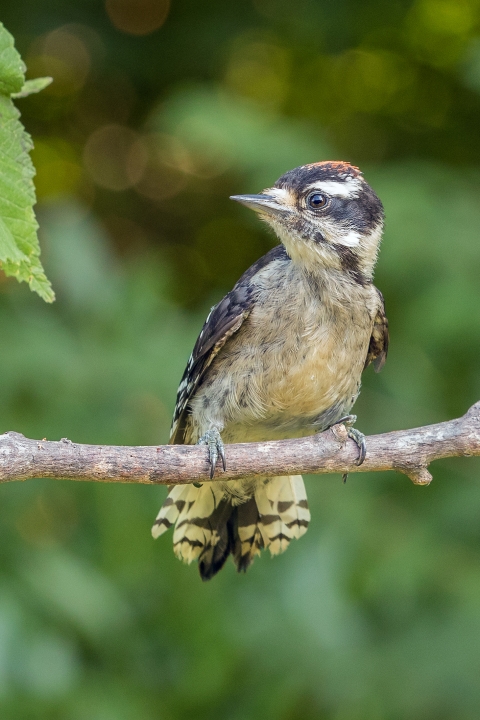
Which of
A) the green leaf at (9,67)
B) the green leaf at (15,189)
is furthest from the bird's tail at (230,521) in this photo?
the green leaf at (9,67)

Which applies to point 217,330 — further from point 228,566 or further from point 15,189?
point 15,189

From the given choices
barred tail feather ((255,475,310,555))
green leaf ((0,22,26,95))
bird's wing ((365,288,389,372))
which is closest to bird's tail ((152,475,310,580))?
barred tail feather ((255,475,310,555))

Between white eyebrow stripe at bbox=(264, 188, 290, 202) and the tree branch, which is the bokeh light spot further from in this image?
the tree branch

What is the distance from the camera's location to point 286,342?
4.49m

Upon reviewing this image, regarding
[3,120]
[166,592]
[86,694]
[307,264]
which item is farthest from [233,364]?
[3,120]

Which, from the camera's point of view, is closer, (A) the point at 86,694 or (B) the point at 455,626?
(A) the point at 86,694

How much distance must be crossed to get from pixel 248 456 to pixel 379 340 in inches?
68.6

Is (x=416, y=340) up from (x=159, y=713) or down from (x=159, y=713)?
up

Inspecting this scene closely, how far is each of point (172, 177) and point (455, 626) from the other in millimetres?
5056

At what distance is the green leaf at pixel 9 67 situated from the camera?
237 centimetres

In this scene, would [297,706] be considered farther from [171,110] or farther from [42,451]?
[171,110]

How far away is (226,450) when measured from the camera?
3602mm

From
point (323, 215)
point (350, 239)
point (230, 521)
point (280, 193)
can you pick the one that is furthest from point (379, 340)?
point (230, 521)

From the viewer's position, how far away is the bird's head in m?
4.46
